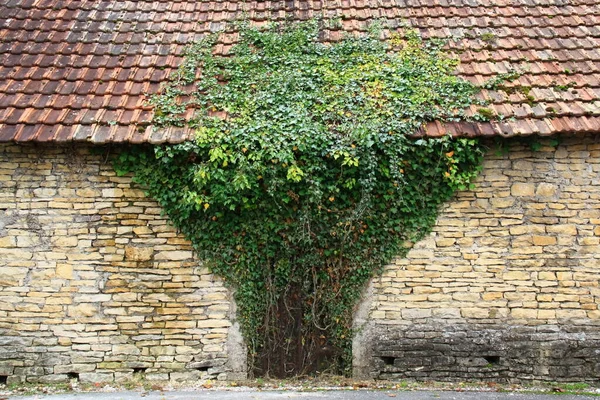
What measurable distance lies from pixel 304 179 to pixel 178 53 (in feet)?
8.54

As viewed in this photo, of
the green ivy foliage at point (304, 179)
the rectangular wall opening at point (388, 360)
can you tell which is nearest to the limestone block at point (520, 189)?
the green ivy foliage at point (304, 179)

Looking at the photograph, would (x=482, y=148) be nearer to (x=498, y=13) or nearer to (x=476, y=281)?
(x=476, y=281)

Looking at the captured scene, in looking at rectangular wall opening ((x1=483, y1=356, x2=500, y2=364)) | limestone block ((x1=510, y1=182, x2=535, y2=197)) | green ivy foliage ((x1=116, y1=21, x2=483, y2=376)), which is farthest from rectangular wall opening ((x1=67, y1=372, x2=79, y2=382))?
limestone block ((x1=510, y1=182, x2=535, y2=197))

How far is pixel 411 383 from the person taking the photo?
6.10m

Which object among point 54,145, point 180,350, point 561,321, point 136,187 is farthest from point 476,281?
point 54,145

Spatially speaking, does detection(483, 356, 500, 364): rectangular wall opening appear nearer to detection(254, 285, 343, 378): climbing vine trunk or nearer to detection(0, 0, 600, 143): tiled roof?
detection(254, 285, 343, 378): climbing vine trunk

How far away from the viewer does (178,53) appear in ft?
22.6

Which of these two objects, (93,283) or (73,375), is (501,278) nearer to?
(93,283)

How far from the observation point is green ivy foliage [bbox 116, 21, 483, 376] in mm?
5801

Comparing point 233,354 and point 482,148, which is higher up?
point 482,148

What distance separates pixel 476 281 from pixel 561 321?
1.11 meters

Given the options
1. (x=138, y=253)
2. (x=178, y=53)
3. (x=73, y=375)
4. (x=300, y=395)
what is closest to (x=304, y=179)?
(x=138, y=253)

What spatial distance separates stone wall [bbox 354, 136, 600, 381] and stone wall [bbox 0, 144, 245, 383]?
2.16 metres

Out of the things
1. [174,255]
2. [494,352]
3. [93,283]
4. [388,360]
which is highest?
[174,255]
